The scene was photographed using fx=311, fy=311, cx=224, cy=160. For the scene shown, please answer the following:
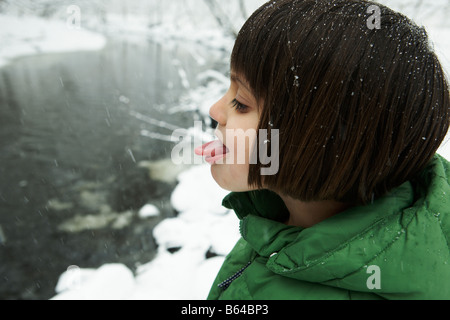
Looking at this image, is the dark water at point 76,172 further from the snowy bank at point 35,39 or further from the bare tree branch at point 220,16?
the snowy bank at point 35,39

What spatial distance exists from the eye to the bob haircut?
6cm

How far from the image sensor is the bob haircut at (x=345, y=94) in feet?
2.38

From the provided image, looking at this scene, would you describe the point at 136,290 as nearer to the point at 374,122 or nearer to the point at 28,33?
the point at 374,122

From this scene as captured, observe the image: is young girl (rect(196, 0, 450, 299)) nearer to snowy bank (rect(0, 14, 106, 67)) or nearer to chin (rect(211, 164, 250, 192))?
chin (rect(211, 164, 250, 192))

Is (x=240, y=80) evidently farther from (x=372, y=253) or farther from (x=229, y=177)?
(x=372, y=253)

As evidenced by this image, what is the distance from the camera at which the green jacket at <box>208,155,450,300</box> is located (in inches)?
28.1

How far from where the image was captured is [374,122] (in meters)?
0.74

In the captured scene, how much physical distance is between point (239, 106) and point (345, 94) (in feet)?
0.97

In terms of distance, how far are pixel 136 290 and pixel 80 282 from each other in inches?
33.0

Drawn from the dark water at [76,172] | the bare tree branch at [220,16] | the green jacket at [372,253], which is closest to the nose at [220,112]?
the green jacket at [372,253]

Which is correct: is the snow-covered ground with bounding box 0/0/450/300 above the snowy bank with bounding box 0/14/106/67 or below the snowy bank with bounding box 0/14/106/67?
below

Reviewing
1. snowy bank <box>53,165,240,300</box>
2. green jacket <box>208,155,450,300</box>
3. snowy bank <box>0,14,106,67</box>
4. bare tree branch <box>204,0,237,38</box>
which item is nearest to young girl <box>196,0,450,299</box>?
green jacket <box>208,155,450,300</box>

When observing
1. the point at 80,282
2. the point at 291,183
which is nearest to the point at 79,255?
the point at 80,282

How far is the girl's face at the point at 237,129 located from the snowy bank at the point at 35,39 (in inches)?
722
